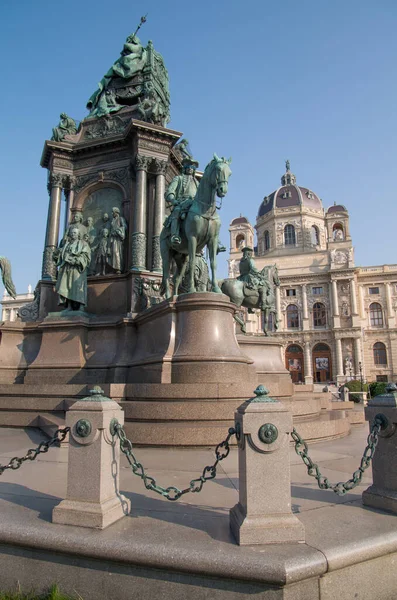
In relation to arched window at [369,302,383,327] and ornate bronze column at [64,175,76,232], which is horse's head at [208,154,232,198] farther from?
arched window at [369,302,383,327]

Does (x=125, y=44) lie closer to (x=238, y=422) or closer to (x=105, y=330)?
(x=105, y=330)

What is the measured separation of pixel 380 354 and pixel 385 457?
271ft

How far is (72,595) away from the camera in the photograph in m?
3.12

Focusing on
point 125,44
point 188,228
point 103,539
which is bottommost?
point 103,539

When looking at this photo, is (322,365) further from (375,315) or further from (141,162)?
(141,162)

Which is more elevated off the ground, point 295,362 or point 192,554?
point 295,362

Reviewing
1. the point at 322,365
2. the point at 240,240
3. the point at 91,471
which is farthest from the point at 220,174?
the point at 240,240

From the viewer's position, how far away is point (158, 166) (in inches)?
564

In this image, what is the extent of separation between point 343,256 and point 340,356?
1997 cm

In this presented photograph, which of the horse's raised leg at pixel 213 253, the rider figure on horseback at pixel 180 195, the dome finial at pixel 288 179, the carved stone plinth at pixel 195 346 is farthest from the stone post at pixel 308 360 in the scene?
the carved stone plinth at pixel 195 346

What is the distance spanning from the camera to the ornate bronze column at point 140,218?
1323 cm

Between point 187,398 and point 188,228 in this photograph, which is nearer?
point 187,398

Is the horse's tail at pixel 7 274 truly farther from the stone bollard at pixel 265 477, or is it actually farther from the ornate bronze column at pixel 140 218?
the stone bollard at pixel 265 477

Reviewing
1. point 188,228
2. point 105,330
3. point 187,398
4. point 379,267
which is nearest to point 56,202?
point 105,330
